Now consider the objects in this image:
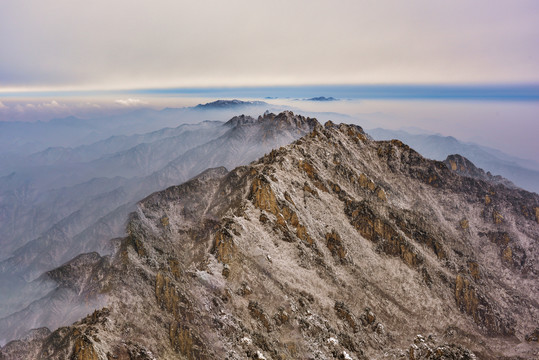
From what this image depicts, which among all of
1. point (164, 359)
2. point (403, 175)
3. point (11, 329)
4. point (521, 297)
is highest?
point (403, 175)

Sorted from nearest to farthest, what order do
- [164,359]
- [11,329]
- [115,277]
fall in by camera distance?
1. [164,359]
2. [115,277]
3. [11,329]

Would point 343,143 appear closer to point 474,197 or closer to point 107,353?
point 474,197

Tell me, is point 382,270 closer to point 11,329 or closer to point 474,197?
point 474,197

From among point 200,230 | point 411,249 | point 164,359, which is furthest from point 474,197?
point 164,359

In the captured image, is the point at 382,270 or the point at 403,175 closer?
the point at 382,270

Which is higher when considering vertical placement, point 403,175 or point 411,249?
point 403,175

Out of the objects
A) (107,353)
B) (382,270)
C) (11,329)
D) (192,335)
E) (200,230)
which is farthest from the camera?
(200,230)
